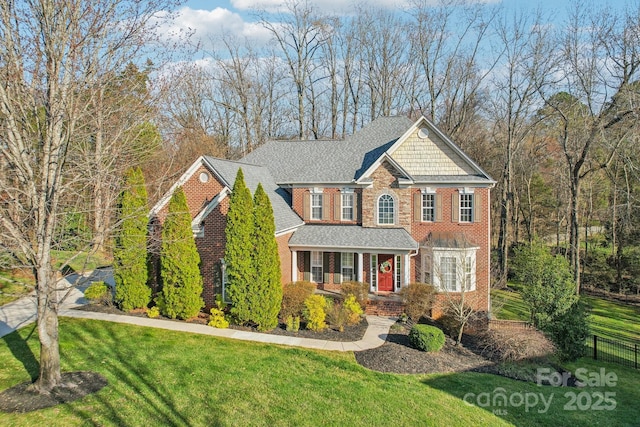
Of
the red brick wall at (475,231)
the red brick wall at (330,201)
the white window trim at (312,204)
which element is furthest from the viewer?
the white window trim at (312,204)

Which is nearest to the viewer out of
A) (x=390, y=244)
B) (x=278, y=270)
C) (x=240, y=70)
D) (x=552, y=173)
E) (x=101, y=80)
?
(x=101, y=80)

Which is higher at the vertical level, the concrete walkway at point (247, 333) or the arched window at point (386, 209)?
the arched window at point (386, 209)

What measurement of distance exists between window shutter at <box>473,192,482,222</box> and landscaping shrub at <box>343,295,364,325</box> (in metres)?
7.29

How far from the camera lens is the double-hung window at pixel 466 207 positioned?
1922 cm

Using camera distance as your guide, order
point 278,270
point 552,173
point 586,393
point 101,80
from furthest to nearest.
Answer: point 552,173
point 278,270
point 586,393
point 101,80

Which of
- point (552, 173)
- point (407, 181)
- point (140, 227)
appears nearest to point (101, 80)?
point (140, 227)

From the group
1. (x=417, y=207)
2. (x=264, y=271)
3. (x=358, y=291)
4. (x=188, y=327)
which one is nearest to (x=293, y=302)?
(x=264, y=271)

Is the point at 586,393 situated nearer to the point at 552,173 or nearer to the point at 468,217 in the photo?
the point at 468,217

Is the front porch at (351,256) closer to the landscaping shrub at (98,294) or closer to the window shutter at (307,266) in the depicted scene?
the window shutter at (307,266)

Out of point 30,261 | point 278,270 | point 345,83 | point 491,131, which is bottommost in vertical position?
point 278,270

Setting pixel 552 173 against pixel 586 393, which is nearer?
pixel 586 393

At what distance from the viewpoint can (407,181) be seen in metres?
19.1

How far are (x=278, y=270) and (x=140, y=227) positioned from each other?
5321 mm

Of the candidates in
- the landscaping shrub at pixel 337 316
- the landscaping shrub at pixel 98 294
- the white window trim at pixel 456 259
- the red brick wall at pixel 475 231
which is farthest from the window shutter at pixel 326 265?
the landscaping shrub at pixel 98 294
